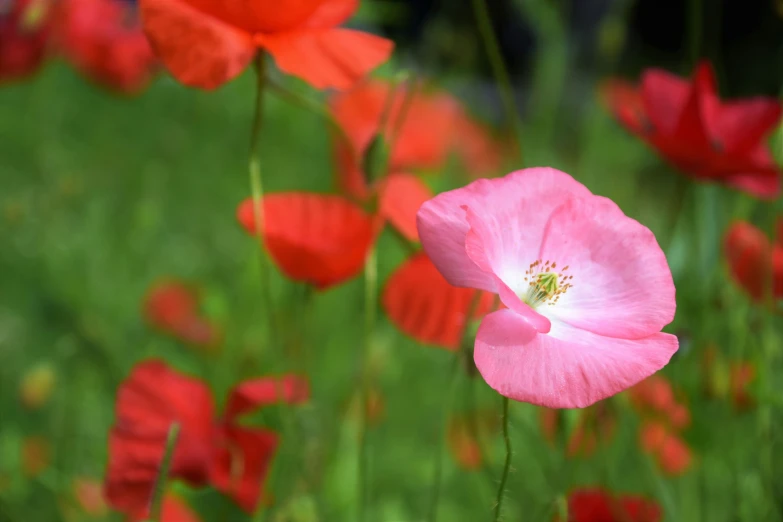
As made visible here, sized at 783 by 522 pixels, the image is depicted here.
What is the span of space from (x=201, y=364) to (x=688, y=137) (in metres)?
0.71

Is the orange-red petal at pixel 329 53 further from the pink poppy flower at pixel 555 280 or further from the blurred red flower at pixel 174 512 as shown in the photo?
the blurred red flower at pixel 174 512

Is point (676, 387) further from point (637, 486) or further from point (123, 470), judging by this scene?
point (123, 470)

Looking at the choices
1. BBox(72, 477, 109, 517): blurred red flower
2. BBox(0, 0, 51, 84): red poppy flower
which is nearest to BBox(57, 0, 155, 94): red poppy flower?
BBox(0, 0, 51, 84): red poppy flower

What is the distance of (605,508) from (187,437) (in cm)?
27

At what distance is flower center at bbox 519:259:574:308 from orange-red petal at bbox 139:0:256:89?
182 mm

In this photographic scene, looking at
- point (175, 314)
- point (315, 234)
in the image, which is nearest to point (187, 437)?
point (315, 234)

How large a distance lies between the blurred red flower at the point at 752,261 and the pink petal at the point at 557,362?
0.87 ft

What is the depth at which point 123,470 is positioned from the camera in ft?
1.49

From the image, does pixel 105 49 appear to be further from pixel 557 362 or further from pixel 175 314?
pixel 557 362

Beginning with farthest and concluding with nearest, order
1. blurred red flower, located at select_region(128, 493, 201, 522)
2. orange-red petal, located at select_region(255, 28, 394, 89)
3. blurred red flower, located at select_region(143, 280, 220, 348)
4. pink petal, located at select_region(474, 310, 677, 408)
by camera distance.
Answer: blurred red flower, located at select_region(143, 280, 220, 348)
blurred red flower, located at select_region(128, 493, 201, 522)
orange-red petal, located at select_region(255, 28, 394, 89)
pink petal, located at select_region(474, 310, 677, 408)

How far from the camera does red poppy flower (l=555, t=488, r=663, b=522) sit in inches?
18.7

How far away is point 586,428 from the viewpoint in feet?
1.77

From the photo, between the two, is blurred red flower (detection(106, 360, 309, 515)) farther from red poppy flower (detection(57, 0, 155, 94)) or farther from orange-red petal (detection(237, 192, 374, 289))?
red poppy flower (detection(57, 0, 155, 94))

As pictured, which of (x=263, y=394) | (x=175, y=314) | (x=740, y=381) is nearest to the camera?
(x=263, y=394)
